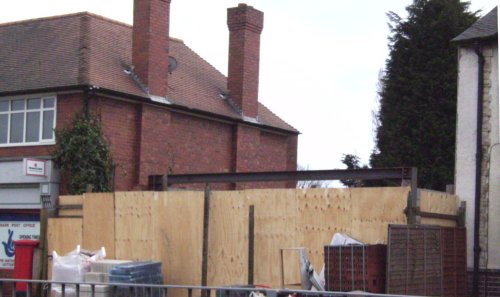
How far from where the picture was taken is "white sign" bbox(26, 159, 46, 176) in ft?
85.7

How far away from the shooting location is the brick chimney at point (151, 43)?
2938 centimetres

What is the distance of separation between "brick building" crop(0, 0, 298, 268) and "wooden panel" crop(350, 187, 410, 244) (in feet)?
41.7

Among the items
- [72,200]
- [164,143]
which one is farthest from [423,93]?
[72,200]

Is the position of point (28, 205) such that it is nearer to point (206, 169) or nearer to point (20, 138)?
point (20, 138)

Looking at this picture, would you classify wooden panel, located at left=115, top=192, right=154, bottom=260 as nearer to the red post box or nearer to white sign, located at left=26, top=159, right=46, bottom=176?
the red post box

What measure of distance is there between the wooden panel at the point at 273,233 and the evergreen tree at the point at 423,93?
18110mm

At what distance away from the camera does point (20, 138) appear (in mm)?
28188

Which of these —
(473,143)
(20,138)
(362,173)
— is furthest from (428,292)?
(20,138)

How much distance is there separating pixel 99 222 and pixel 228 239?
355 centimetres

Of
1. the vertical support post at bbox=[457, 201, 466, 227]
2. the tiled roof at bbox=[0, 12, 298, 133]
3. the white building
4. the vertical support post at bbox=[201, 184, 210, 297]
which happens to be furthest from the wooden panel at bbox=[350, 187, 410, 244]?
the tiled roof at bbox=[0, 12, 298, 133]

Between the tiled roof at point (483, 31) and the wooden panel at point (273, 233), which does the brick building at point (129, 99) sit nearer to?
the wooden panel at point (273, 233)

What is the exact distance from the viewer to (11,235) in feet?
86.2

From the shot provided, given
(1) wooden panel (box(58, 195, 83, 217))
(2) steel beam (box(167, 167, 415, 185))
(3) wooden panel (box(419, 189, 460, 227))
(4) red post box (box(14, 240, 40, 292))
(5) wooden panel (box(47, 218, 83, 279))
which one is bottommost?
(4) red post box (box(14, 240, 40, 292))

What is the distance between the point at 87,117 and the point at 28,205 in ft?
10.5
